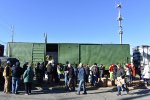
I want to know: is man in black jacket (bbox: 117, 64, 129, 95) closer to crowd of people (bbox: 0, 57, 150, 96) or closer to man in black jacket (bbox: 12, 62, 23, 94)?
crowd of people (bbox: 0, 57, 150, 96)

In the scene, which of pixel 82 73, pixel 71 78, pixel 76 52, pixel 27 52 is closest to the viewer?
pixel 82 73

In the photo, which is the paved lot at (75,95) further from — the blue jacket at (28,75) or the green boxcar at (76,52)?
the green boxcar at (76,52)

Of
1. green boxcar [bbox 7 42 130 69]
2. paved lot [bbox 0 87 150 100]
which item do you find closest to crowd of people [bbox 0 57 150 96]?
paved lot [bbox 0 87 150 100]

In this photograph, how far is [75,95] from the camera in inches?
712

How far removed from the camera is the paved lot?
1698cm

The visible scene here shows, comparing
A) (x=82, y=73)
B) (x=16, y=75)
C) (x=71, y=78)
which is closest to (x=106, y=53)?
(x=71, y=78)

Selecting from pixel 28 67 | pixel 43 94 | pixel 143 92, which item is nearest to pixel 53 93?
pixel 43 94

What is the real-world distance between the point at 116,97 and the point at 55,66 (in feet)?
18.3

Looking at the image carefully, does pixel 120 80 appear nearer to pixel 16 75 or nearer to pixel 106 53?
pixel 16 75

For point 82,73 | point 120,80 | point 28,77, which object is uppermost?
point 82,73

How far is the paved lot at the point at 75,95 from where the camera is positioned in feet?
55.7

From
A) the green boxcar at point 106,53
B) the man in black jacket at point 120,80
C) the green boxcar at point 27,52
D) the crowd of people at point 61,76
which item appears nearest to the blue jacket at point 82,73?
the crowd of people at point 61,76

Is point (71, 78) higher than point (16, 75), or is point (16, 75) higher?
point (16, 75)

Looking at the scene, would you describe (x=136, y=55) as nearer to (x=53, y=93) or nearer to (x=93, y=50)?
(x=93, y=50)
